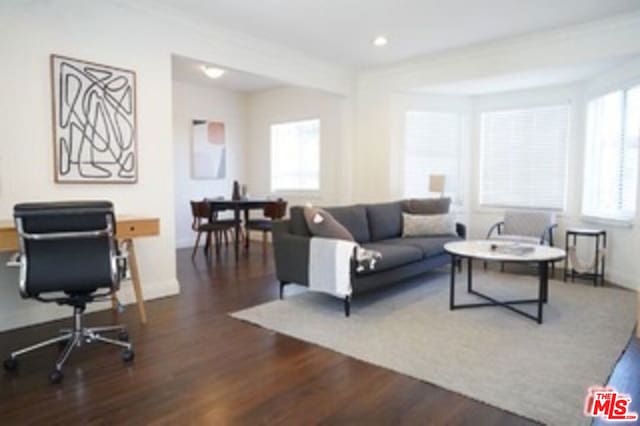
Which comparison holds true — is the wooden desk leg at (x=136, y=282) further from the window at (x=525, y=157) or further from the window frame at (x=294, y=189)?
the window at (x=525, y=157)

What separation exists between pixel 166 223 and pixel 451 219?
3.27m

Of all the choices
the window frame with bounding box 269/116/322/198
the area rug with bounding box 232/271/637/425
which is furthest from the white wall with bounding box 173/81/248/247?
the area rug with bounding box 232/271/637/425

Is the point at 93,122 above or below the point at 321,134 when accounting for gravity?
below

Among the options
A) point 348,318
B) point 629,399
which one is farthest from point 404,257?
point 629,399

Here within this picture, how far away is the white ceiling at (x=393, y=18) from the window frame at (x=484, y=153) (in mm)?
1456

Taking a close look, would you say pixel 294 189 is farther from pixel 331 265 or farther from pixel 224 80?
pixel 331 265

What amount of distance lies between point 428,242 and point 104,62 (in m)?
3.59

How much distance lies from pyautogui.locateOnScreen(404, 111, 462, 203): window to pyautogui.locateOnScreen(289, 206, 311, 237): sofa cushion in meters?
2.78

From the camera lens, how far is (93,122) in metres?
3.59

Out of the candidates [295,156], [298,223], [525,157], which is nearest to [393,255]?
[298,223]

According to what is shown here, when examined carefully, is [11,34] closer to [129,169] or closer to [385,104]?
[129,169]

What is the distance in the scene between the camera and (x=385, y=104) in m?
6.16

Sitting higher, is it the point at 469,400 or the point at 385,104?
the point at 385,104

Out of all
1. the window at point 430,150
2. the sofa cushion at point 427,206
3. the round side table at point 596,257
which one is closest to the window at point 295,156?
the window at point 430,150
